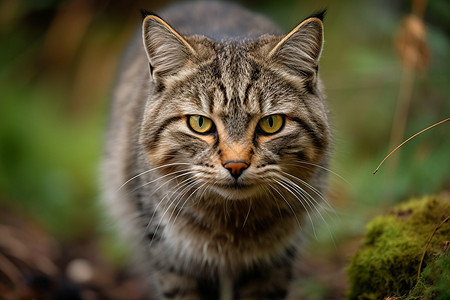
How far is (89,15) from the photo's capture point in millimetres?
7191

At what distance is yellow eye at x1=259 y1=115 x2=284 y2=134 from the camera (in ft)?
8.26

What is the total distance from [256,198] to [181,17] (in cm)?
194

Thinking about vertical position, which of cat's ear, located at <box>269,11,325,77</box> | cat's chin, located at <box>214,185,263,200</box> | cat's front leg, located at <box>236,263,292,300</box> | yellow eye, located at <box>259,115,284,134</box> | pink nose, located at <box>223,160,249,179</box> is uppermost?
cat's ear, located at <box>269,11,325,77</box>

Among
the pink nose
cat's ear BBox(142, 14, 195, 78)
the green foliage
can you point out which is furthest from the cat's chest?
the green foliage

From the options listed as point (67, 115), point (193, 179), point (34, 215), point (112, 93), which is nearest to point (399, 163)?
point (193, 179)

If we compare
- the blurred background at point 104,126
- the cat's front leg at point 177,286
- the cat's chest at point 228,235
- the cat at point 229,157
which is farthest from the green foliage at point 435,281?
the cat's front leg at point 177,286

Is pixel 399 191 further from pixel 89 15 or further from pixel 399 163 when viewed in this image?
pixel 89 15

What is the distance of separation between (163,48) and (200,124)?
484 millimetres

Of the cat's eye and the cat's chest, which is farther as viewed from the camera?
the cat's chest

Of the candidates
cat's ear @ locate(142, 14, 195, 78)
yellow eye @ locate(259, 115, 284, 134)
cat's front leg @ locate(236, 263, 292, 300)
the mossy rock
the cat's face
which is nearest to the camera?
the mossy rock

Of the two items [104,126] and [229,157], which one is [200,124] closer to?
[229,157]

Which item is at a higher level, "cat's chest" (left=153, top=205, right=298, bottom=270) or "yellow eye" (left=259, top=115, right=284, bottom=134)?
"yellow eye" (left=259, top=115, right=284, bottom=134)

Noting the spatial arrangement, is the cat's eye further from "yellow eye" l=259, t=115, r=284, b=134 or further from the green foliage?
the green foliage

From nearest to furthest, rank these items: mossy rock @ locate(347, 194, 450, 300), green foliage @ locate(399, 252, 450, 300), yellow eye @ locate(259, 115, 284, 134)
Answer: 1. green foliage @ locate(399, 252, 450, 300)
2. mossy rock @ locate(347, 194, 450, 300)
3. yellow eye @ locate(259, 115, 284, 134)
